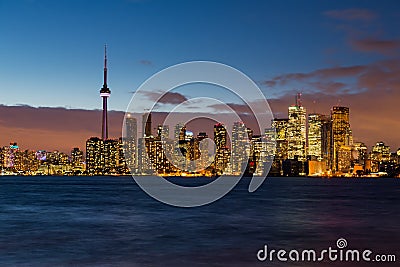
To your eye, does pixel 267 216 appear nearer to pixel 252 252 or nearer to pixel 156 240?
pixel 156 240

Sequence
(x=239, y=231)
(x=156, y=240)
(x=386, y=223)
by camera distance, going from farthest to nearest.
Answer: (x=386, y=223) → (x=239, y=231) → (x=156, y=240)

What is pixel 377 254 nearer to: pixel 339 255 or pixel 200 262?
pixel 339 255

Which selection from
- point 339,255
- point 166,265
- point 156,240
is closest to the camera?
point 166,265

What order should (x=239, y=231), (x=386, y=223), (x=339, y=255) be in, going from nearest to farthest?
(x=339, y=255)
(x=239, y=231)
(x=386, y=223)

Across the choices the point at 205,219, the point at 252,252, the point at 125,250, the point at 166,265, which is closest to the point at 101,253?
the point at 125,250

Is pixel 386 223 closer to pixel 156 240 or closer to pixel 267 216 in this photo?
pixel 267 216

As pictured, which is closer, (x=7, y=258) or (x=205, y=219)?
(x=7, y=258)

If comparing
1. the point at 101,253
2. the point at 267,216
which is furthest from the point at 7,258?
the point at 267,216

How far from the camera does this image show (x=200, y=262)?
85.6 ft

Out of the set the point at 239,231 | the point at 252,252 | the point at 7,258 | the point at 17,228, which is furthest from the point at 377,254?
the point at 17,228

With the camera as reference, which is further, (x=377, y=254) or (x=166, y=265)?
(x=377, y=254)

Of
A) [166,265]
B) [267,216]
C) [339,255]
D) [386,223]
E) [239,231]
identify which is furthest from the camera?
[267,216]

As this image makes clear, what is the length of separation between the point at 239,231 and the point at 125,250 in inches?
450

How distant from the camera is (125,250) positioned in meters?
29.7
